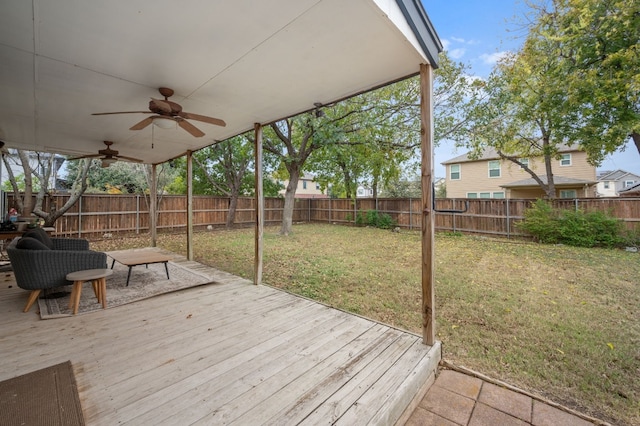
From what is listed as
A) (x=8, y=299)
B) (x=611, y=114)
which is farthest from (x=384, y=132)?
(x=8, y=299)

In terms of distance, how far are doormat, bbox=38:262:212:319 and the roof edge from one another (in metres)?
4.04

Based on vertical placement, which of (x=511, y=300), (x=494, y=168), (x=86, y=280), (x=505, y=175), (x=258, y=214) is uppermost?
(x=494, y=168)

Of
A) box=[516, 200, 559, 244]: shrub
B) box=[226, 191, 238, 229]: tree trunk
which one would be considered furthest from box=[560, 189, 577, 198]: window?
box=[226, 191, 238, 229]: tree trunk

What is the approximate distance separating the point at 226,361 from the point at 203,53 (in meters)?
2.49

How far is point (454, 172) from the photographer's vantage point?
16234mm

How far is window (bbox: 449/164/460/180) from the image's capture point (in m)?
16.1

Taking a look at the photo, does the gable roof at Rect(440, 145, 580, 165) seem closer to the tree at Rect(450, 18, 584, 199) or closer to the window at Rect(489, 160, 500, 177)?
the window at Rect(489, 160, 500, 177)

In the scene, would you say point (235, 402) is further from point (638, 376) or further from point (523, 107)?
point (523, 107)

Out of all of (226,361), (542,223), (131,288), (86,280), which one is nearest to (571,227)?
(542,223)

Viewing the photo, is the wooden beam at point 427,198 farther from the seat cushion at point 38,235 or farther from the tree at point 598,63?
the tree at point 598,63

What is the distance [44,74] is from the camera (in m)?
2.48

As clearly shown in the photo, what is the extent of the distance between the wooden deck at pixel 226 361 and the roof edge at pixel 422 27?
2450 millimetres

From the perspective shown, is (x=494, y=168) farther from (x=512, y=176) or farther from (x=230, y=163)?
(x=230, y=163)

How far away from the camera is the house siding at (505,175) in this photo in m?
12.7
